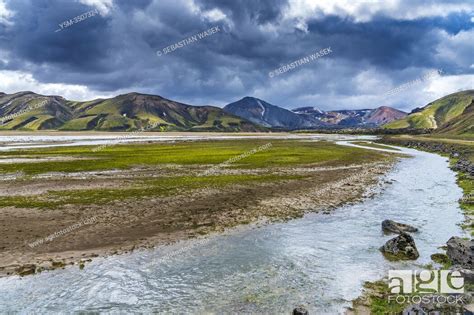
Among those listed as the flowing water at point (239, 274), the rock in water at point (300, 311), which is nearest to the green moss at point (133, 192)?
A: the flowing water at point (239, 274)

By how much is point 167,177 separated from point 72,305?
3901 centimetres

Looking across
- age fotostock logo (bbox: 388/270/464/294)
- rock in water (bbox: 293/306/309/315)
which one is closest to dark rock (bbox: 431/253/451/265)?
age fotostock logo (bbox: 388/270/464/294)

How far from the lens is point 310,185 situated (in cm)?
4875

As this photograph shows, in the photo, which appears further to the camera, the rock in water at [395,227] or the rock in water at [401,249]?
the rock in water at [395,227]

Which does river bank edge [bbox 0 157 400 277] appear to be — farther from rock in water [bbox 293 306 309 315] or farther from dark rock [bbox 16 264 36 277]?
rock in water [bbox 293 306 309 315]

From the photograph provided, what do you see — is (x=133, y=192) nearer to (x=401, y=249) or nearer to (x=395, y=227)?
(x=395, y=227)

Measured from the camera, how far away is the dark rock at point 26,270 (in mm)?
20062

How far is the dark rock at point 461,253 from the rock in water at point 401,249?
1.98 meters

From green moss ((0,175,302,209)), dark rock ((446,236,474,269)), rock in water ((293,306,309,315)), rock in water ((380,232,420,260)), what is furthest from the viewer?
green moss ((0,175,302,209))

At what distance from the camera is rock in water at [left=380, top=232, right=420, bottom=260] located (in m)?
22.3

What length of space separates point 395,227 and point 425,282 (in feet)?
29.5

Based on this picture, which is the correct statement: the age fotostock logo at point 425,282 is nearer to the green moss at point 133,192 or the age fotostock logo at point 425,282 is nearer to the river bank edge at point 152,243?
the river bank edge at point 152,243

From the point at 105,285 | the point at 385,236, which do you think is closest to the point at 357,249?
the point at 385,236

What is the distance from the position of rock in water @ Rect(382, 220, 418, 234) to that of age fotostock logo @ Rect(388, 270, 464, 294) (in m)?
7.30
